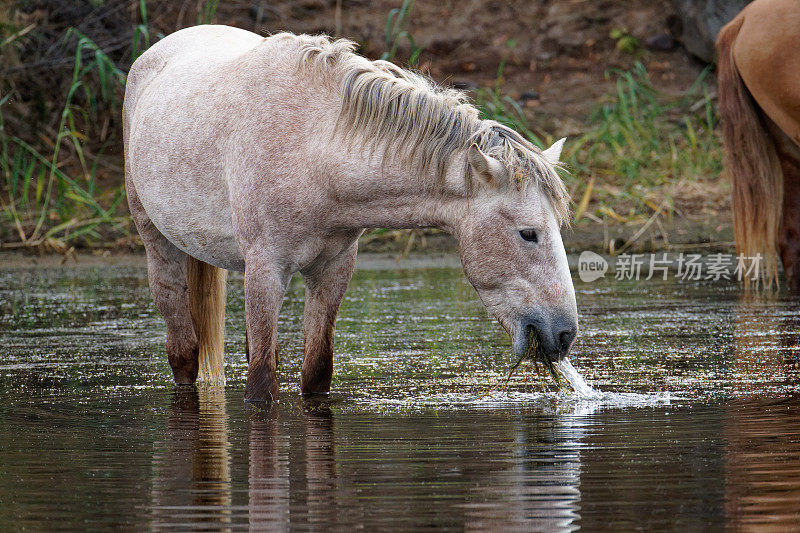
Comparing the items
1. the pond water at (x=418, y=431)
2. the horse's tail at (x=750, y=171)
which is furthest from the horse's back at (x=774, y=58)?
the pond water at (x=418, y=431)

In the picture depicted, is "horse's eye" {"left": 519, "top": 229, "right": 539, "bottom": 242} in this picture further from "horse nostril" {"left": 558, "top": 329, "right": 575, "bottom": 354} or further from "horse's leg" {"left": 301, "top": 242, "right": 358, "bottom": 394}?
"horse's leg" {"left": 301, "top": 242, "right": 358, "bottom": 394}

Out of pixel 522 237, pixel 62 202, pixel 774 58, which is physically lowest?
pixel 522 237

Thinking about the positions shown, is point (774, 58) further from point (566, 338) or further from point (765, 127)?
point (566, 338)

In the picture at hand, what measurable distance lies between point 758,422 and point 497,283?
3.32 ft

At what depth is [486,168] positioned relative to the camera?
432 centimetres

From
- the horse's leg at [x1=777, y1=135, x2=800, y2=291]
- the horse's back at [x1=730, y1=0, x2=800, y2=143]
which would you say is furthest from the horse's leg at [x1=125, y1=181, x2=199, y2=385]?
the horse's leg at [x1=777, y1=135, x2=800, y2=291]

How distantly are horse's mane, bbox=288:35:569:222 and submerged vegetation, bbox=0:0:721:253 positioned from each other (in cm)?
504

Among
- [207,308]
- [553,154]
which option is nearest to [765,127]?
[553,154]

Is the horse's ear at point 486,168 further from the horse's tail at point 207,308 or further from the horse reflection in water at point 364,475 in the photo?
the horse's tail at point 207,308

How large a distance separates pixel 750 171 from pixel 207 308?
4071mm

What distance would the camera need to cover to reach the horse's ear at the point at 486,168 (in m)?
4.30

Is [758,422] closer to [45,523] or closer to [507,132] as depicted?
[507,132]

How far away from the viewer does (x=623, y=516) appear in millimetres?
2988

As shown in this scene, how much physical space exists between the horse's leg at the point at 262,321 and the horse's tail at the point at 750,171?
4.30m
